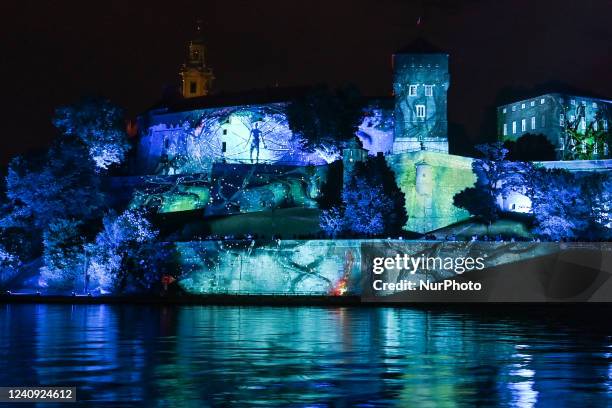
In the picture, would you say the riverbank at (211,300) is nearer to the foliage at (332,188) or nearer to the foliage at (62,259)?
the foliage at (62,259)

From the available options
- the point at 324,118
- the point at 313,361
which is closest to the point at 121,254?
the point at 324,118

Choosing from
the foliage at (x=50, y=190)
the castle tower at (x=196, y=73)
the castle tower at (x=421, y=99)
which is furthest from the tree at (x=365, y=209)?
the castle tower at (x=196, y=73)

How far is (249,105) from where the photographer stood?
253ft

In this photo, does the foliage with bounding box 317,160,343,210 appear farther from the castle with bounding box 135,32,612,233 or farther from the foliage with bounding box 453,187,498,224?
the foliage with bounding box 453,187,498,224

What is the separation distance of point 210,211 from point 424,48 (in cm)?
1916

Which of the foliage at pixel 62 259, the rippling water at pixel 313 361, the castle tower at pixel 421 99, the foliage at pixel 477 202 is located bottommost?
the rippling water at pixel 313 361

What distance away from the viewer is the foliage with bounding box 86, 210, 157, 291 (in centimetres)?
5653

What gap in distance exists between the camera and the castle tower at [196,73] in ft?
353

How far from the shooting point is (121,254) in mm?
56844

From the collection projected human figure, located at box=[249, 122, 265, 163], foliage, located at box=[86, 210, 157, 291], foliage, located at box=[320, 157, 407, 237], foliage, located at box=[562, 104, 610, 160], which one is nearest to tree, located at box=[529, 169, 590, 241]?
foliage, located at box=[320, 157, 407, 237]

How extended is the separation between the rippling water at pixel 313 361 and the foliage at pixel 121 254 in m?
17.7

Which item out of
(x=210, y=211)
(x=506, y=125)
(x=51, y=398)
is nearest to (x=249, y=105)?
(x=210, y=211)

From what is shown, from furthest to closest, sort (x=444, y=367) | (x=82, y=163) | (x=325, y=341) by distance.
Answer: (x=82, y=163) → (x=325, y=341) → (x=444, y=367)

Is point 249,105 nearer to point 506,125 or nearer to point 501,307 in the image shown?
point 506,125
